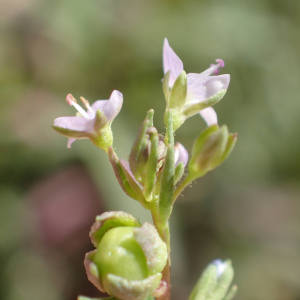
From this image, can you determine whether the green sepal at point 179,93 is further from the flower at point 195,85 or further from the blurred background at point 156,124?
the blurred background at point 156,124

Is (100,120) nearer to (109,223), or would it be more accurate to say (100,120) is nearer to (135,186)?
(135,186)

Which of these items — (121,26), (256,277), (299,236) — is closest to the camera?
(256,277)

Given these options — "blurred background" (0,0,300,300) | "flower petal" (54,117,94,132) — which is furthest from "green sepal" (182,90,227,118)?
"blurred background" (0,0,300,300)

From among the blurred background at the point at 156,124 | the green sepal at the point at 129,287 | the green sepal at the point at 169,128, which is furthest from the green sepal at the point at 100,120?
the blurred background at the point at 156,124

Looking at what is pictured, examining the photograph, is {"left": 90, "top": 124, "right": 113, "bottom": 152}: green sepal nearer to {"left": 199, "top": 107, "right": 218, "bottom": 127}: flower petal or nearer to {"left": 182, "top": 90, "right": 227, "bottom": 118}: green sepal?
{"left": 182, "top": 90, "right": 227, "bottom": 118}: green sepal

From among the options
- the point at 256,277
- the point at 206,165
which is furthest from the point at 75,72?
the point at 206,165

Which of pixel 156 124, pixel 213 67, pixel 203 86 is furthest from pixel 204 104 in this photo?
pixel 156 124

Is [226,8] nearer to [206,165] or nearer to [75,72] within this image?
[75,72]
